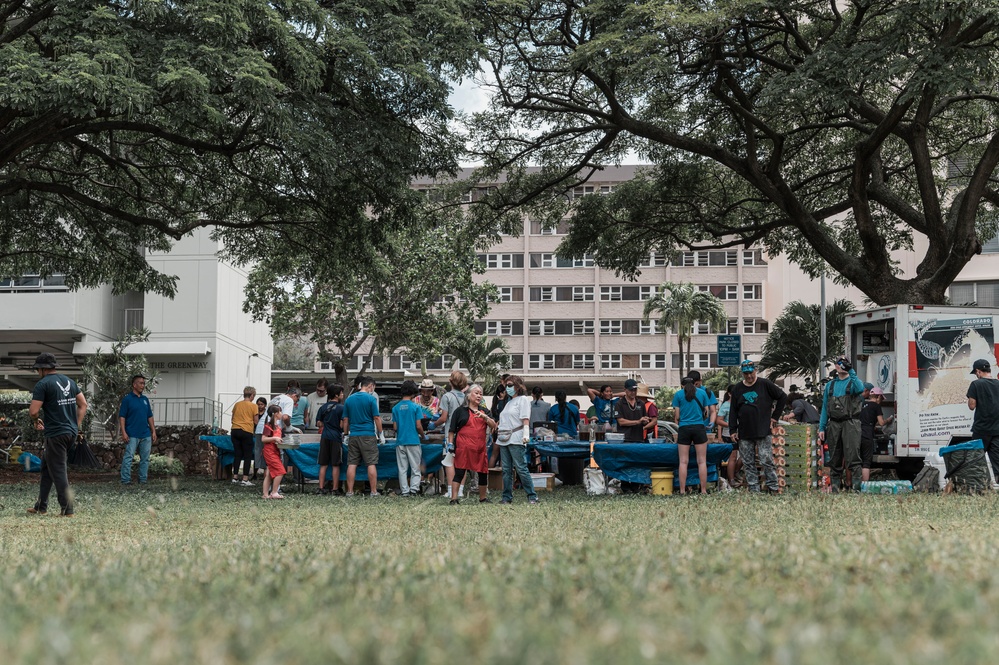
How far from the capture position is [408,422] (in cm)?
1762

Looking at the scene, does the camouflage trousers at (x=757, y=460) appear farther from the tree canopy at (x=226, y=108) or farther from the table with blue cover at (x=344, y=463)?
the tree canopy at (x=226, y=108)

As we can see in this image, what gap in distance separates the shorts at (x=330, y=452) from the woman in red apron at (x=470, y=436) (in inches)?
105

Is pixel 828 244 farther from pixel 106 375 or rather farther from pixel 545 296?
pixel 545 296

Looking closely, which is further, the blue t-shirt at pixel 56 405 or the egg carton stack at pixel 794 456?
the egg carton stack at pixel 794 456

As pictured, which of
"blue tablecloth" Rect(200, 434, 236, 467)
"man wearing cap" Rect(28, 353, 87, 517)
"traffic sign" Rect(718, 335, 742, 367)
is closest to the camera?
"man wearing cap" Rect(28, 353, 87, 517)

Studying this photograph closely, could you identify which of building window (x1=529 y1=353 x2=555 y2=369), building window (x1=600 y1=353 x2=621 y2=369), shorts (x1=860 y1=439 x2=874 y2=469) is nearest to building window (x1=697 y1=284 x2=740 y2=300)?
building window (x1=600 y1=353 x2=621 y2=369)

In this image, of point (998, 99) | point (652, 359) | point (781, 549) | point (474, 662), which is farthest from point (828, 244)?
point (652, 359)

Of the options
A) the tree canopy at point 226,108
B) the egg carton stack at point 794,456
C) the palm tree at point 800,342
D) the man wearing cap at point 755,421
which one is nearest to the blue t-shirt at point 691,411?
the man wearing cap at point 755,421

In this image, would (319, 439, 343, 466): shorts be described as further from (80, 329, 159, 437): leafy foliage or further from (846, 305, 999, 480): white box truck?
(80, 329, 159, 437): leafy foliage

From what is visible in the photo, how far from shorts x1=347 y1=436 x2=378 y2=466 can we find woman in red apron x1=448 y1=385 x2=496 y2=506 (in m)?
1.93

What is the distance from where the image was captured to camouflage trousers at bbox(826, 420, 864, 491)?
1684 centimetres

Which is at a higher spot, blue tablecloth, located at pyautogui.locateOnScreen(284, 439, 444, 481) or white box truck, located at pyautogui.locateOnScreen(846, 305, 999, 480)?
white box truck, located at pyautogui.locateOnScreen(846, 305, 999, 480)

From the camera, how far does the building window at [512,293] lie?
78812 mm

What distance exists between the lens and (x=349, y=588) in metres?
5.15
